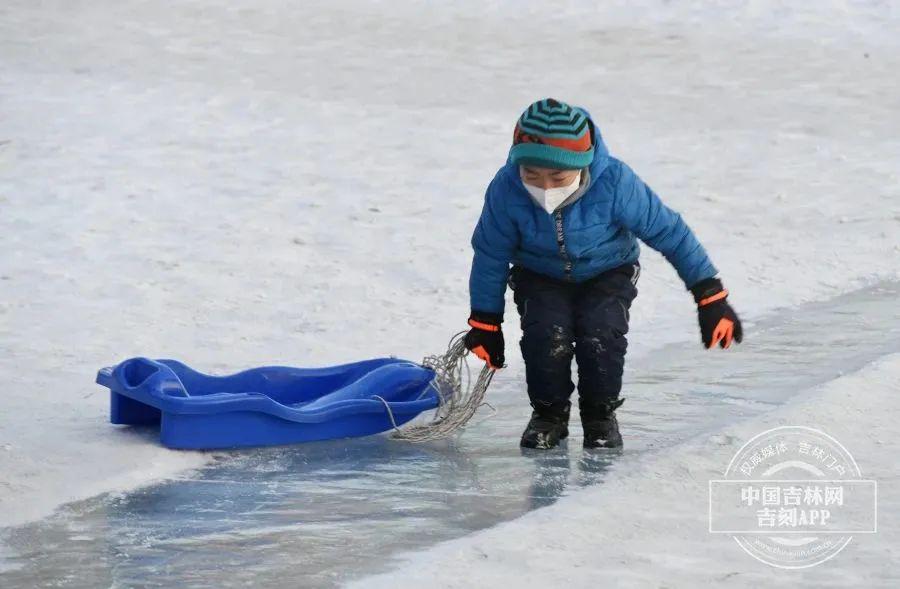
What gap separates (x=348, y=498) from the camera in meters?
4.05

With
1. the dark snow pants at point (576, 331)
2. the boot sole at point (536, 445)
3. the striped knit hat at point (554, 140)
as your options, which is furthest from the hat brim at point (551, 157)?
the boot sole at point (536, 445)

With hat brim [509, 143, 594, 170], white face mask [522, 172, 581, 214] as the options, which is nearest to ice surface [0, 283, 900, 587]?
white face mask [522, 172, 581, 214]

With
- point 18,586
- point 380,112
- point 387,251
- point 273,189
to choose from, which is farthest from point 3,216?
point 18,586

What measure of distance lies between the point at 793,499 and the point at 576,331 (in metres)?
0.90

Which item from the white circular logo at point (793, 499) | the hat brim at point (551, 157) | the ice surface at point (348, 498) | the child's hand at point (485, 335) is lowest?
the ice surface at point (348, 498)

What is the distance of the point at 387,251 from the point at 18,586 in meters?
4.16

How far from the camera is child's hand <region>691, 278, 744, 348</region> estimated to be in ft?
14.6

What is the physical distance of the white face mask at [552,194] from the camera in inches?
170

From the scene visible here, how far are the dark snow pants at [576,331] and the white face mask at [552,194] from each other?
0.99 feet

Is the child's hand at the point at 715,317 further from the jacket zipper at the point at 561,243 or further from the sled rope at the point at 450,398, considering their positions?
the sled rope at the point at 450,398

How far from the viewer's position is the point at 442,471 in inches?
171

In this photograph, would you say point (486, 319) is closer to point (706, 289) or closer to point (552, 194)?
point (552, 194)

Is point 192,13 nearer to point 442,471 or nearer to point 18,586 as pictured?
point 442,471

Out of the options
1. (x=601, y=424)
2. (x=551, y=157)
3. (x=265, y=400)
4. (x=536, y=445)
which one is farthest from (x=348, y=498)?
(x=551, y=157)
